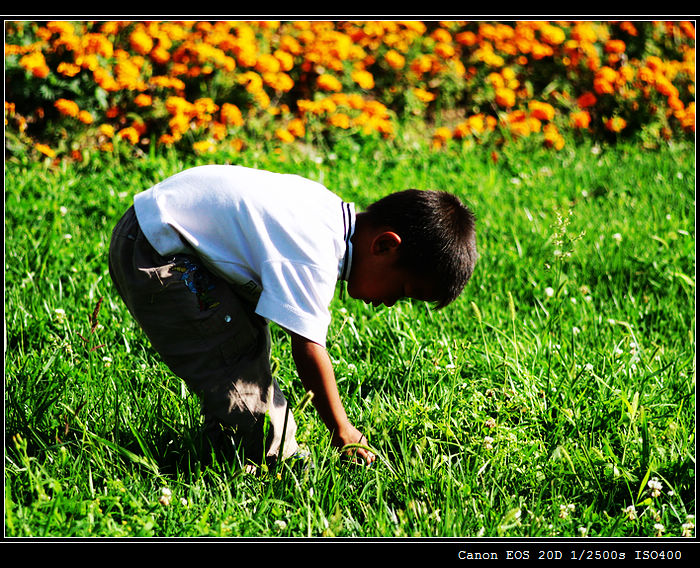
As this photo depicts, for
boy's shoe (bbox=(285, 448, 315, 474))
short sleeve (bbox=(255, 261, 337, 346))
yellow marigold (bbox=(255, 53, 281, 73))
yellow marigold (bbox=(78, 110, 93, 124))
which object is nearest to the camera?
short sleeve (bbox=(255, 261, 337, 346))

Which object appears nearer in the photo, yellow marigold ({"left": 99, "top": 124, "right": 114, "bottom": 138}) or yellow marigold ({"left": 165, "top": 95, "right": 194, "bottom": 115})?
yellow marigold ({"left": 99, "top": 124, "right": 114, "bottom": 138})

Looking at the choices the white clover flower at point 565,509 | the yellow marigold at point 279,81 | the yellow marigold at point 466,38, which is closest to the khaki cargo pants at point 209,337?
the white clover flower at point 565,509

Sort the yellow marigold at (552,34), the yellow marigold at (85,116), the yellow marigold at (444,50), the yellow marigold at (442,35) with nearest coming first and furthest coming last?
the yellow marigold at (85,116), the yellow marigold at (444,50), the yellow marigold at (442,35), the yellow marigold at (552,34)

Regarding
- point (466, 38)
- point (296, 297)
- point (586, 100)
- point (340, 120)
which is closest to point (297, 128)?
point (340, 120)

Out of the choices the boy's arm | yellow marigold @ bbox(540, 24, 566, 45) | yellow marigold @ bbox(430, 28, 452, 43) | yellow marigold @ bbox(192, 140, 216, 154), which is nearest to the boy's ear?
the boy's arm

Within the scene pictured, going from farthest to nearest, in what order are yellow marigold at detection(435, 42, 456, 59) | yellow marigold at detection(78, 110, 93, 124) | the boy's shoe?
yellow marigold at detection(435, 42, 456, 59) → yellow marigold at detection(78, 110, 93, 124) → the boy's shoe

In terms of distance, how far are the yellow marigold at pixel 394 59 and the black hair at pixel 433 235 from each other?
→ 328cm

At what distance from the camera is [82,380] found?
2.46 meters

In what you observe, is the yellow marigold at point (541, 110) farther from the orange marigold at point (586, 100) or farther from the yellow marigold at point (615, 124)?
the yellow marigold at point (615, 124)

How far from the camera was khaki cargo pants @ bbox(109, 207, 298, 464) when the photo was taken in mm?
2076

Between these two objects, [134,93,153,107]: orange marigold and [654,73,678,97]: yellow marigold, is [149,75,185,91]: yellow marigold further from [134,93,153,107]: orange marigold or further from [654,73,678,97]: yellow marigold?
[654,73,678,97]: yellow marigold

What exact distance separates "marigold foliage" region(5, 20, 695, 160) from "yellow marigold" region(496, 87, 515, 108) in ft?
0.03

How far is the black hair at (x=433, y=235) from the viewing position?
6.64 feet

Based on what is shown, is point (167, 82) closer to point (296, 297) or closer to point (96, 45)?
point (96, 45)
